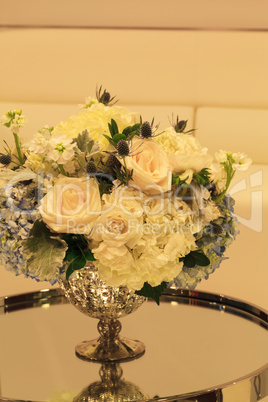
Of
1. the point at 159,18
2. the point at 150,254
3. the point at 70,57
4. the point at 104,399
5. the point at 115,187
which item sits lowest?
the point at 104,399

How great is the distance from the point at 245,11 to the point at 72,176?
90.5 inches

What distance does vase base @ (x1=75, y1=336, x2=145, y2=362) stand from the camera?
1176 millimetres

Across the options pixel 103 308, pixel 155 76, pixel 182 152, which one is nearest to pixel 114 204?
pixel 182 152

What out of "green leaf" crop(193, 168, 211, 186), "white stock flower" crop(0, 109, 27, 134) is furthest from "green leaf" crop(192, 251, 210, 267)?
"white stock flower" crop(0, 109, 27, 134)

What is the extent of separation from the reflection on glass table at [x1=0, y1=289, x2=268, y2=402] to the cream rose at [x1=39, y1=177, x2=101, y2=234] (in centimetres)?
28

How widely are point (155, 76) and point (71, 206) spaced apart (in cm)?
213

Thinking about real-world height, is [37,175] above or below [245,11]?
below

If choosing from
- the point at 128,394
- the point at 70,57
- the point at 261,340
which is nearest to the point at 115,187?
the point at 128,394

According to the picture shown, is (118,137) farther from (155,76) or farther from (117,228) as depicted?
(155,76)

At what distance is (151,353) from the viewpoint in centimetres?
122

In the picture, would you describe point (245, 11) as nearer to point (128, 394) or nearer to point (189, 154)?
point (189, 154)

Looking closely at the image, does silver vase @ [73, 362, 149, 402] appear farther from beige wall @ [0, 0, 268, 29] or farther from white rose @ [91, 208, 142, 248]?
beige wall @ [0, 0, 268, 29]

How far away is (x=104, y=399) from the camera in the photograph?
3.38 feet

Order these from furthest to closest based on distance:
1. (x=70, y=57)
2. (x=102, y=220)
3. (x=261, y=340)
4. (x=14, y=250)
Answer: (x=70, y=57)
(x=261, y=340)
(x=14, y=250)
(x=102, y=220)
